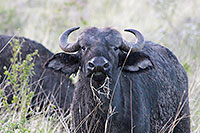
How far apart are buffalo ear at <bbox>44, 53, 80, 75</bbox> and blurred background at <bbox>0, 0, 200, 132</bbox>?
222 inches

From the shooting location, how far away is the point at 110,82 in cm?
495

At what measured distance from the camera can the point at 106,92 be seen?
5039mm

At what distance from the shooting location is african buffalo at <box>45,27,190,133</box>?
4.86 m

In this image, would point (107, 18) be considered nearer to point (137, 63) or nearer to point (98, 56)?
point (137, 63)

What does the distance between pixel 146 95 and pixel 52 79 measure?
115 inches

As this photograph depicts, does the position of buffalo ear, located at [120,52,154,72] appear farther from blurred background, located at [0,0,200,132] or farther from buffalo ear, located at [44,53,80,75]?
blurred background, located at [0,0,200,132]

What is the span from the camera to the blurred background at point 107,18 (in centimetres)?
1245

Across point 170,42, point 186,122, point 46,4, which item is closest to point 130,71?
point 186,122

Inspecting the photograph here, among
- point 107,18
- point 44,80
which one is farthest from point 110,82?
point 107,18

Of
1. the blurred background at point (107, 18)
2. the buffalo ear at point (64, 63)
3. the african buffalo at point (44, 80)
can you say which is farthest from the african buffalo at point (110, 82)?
the blurred background at point (107, 18)

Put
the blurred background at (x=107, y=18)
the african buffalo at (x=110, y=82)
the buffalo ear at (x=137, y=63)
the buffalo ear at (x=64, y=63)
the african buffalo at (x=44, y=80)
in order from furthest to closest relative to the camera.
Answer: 1. the blurred background at (x=107, y=18)
2. the african buffalo at (x=44, y=80)
3. the buffalo ear at (x=64, y=63)
4. the buffalo ear at (x=137, y=63)
5. the african buffalo at (x=110, y=82)

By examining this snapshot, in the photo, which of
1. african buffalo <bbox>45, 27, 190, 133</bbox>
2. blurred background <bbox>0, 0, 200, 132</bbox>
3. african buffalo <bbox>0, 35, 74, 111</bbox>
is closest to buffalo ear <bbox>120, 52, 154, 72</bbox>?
african buffalo <bbox>45, 27, 190, 133</bbox>

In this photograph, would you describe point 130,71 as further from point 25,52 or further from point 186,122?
point 25,52

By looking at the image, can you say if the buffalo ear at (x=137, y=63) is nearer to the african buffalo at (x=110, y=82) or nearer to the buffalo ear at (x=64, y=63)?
the african buffalo at (x=110, y=82)
